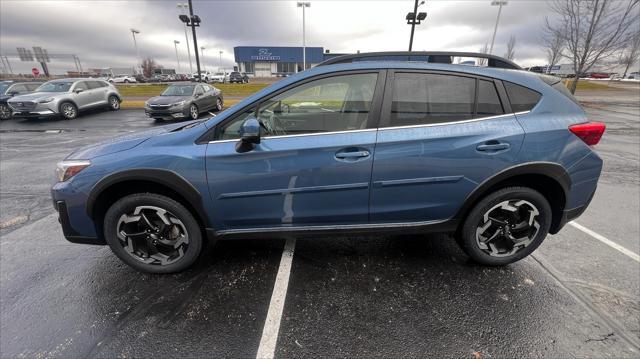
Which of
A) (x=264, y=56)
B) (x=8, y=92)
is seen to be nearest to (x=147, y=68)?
(x=264, y=56)

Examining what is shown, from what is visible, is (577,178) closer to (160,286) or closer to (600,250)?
(600,250)

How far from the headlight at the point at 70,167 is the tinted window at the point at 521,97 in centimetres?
350

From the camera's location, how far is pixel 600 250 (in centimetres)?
299

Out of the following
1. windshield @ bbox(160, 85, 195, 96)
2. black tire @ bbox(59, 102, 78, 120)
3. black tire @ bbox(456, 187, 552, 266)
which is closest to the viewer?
black tire @ bbox(456, 187, 552, 266)

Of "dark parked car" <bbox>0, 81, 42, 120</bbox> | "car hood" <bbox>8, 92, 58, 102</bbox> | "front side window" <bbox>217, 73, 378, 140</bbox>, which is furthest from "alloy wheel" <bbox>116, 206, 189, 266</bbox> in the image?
"dark parked car" <bbox>0, 81, 42, 120</bbox>

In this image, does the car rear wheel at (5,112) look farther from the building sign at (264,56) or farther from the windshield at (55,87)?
the building sign at (264,56)

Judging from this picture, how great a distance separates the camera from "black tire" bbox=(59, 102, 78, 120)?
12.0m

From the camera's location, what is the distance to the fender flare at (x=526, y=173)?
92.1 inches

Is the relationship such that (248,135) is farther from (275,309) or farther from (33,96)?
(33,96)

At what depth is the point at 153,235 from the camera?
2.48 m

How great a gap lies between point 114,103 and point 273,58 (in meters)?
61.1

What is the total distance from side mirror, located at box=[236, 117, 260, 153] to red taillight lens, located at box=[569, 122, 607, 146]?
2.54 meters

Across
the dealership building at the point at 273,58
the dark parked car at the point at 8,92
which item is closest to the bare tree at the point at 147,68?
the dealership building at the point at 273,58

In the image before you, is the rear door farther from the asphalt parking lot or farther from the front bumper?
the front bumper
